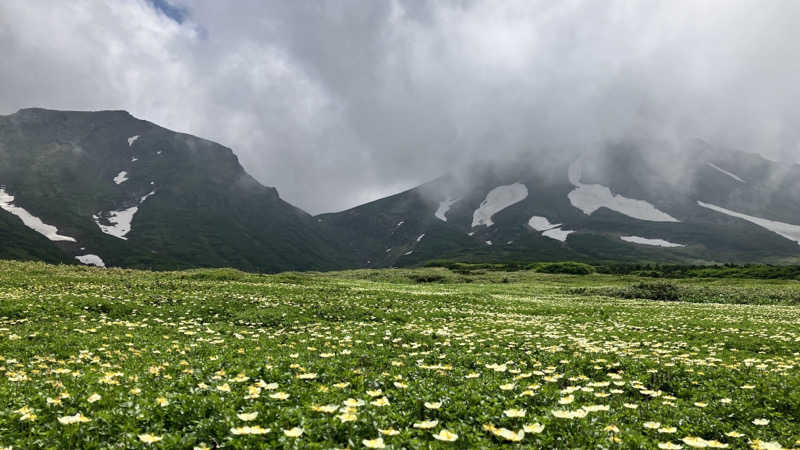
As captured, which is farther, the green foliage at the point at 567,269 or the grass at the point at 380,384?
the green foliage at the point at 567,269

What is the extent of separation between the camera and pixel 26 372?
9680mm

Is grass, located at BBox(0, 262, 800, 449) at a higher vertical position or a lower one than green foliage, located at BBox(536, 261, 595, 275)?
lower

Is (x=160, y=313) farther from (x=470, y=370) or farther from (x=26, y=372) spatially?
(x=470, y=370)

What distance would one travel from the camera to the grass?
628 cm

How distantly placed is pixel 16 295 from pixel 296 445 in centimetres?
2526

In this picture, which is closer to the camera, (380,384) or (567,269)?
(380,384)

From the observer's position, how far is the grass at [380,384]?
247 inches

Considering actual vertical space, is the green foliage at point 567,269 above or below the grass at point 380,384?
above

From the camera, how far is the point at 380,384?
8953mm

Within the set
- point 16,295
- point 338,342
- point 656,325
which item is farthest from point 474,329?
point 16,295

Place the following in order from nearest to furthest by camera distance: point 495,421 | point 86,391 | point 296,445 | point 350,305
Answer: point 296,445
point 495,421
point 86,391
point 350,305

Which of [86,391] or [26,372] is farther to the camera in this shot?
[26,372]

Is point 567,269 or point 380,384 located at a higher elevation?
point 567,269

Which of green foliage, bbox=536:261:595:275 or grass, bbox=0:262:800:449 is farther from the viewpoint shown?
green foliage, bbox=536:261:595:275
